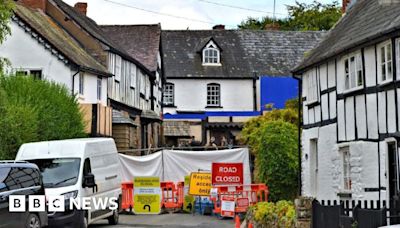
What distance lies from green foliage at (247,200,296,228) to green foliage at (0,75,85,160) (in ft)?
26.1

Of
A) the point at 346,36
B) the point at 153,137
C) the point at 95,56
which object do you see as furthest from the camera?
the point at 153,137

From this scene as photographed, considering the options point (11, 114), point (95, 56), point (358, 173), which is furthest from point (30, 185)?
point (95, 56)

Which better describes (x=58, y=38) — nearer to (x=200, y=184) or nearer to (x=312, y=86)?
(x=200, y=184)

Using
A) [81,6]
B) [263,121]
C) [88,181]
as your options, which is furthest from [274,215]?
[81,6]

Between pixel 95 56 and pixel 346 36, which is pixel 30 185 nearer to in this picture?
pixel 346 36

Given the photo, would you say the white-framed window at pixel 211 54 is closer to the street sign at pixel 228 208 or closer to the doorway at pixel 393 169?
the street sign at pixel 228 208

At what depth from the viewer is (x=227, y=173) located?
25328 mm

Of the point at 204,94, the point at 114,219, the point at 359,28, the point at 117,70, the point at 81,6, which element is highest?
the point at 81,6

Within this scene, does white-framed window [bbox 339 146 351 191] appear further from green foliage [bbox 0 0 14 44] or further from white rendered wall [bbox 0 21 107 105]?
white rendered wall [bbox 0 21 107 105]

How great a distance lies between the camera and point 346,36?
78.8 feet

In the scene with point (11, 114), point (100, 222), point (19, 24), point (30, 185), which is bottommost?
point (100, 222)

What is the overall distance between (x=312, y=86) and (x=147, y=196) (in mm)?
7335

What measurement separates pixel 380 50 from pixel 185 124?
31108mm

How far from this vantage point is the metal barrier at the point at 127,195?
27.1 meters
